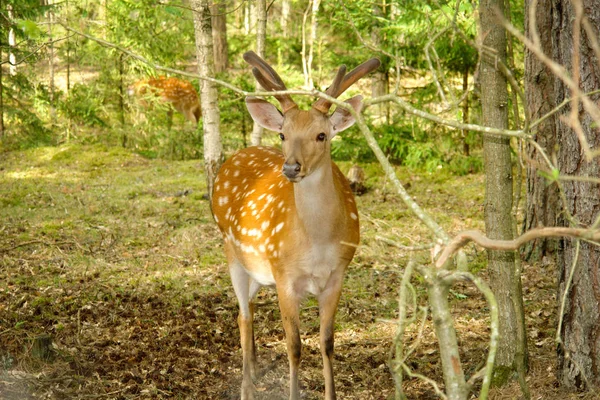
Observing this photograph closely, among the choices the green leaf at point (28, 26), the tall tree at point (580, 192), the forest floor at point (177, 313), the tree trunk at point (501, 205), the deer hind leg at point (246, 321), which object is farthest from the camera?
the deer hind leg at point (246, 321)

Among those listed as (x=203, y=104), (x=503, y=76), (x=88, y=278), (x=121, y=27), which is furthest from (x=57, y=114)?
(x=503, y=76)

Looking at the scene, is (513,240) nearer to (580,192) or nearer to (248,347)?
(580,192)

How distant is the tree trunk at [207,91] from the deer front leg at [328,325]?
4367 millimetres

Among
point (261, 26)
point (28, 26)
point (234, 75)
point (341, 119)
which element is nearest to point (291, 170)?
point (341, 119)

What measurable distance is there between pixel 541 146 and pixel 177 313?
3890mm

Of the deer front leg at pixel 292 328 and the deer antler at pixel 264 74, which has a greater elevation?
the deer antler at pixel 264 74

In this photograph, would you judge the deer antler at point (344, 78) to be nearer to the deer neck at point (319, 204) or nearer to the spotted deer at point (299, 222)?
the spotted deer at point (299, 222)

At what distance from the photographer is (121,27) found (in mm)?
13688

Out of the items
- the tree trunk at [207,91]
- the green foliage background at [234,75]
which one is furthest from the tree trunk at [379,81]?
the tree trunk at [207,91]

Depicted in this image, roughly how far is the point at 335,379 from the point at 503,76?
2649 mm

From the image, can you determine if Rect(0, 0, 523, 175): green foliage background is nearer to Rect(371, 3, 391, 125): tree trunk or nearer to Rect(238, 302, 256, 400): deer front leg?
Rect(371, 3, 391, 125): tree trunk

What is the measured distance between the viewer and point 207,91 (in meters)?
8.88

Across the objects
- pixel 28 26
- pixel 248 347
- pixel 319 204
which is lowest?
pixel 248 347

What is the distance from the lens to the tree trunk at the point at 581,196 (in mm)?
3951
